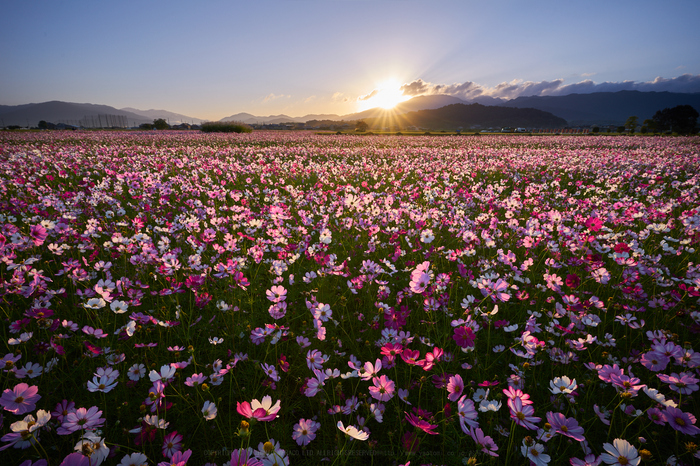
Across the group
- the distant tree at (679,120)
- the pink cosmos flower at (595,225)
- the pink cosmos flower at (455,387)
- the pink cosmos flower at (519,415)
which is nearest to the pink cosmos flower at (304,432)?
the pink cosmos flower at (455,387)

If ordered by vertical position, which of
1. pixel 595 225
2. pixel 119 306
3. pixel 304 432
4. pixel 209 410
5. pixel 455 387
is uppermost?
pixel 595 225

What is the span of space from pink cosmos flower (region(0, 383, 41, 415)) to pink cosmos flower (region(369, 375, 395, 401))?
145cm

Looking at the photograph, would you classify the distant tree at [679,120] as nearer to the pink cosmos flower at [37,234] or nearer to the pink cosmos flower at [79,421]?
the pink cosmos flower at [79,421]

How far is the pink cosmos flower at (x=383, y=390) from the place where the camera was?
1377 millimetres

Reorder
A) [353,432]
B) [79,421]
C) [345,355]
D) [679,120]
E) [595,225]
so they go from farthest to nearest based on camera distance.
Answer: [679,120]
[595,225]
[345,355]
[79,421]
[353,432]

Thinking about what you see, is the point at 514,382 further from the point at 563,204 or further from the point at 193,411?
the point at 563,204

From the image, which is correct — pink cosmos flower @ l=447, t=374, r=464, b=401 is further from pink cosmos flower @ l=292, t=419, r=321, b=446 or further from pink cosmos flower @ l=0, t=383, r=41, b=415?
pink cosmos flower @ l=0, t=383, r=41, b=415

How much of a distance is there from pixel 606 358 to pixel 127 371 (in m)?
3.29

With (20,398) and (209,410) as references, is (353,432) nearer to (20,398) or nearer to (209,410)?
(209,410)

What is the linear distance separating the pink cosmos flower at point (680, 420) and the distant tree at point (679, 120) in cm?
9076

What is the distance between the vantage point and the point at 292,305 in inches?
108

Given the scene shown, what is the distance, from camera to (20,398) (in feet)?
4.14

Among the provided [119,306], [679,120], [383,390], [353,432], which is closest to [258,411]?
[353,432]

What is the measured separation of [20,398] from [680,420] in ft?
9.31
